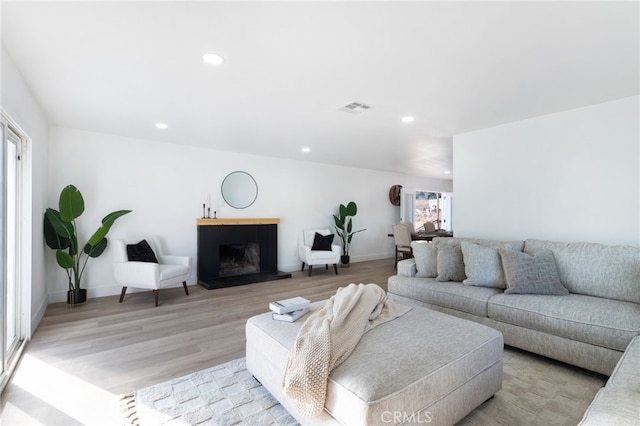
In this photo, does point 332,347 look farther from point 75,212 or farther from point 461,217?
point 75,212

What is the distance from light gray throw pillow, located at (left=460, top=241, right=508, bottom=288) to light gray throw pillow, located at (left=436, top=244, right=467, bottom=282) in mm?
101

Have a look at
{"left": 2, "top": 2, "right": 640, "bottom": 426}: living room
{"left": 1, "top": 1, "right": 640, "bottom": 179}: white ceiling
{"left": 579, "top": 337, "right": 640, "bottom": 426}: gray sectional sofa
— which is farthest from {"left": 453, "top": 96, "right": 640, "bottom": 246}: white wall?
{"left": 579, "top": 337, "right": 640, "bottom": 426}: gray sectional sofa

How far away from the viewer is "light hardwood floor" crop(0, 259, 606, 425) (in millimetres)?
1806

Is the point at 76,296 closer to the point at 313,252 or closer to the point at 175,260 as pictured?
the point at 175,260

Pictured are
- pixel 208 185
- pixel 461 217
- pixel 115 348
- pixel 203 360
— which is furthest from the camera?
pixel 208 185

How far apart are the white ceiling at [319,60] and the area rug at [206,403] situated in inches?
88.2

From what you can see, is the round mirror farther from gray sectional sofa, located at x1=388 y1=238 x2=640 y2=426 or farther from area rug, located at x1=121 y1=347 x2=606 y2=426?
area rug, located at x1=121 y1=347 x2=606 y2=426

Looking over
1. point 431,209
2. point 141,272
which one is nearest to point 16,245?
point 141,272

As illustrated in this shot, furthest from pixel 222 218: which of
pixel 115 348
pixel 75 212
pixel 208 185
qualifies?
pixel 115 348

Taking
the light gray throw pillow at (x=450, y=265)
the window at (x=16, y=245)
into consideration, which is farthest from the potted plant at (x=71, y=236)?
the light gray throw pillow at (x=450, y=265)

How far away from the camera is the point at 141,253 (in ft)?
13.3

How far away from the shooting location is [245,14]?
1657 mm

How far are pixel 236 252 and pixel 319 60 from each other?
4.01 metres

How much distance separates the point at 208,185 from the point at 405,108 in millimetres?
3415
